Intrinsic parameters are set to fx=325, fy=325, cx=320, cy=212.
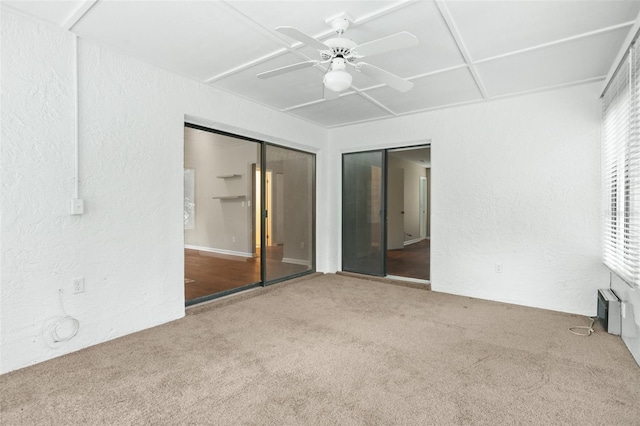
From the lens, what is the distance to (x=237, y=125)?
3.79 meters

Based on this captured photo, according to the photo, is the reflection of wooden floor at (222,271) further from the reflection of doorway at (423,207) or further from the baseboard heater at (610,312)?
the reflection of doorway at (423,207)

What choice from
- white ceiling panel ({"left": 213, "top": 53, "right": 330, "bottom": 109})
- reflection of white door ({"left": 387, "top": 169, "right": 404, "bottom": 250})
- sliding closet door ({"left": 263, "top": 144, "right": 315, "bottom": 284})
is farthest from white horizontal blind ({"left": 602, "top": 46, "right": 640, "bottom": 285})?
reflection of white door ({"left": 387, "top": 169, "right": 404, "bottom": 250})

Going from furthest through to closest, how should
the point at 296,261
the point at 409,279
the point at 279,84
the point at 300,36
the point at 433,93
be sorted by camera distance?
the point at 296,261 < the point at 409,279 < the point at 433,93 < the point at 279,84 < the point at 300,36

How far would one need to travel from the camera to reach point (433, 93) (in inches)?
143

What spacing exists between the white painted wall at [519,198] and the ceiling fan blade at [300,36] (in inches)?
104

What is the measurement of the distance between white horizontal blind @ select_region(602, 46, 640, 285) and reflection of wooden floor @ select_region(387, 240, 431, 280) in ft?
7.74

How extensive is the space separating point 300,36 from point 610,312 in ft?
11.1

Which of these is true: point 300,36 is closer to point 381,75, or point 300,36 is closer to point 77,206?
point 381,75

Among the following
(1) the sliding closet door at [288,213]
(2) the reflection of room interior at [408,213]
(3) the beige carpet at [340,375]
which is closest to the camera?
(3) the beige carpet at [340,375]

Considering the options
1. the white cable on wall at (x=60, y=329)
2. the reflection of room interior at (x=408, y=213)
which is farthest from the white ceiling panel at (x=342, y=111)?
the white cable on wall at (x=60, y=329)

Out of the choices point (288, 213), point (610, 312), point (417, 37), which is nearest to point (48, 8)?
point (417, 37)

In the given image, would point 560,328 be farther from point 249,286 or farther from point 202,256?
point 202,256

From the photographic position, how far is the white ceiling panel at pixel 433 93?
10.5 feet

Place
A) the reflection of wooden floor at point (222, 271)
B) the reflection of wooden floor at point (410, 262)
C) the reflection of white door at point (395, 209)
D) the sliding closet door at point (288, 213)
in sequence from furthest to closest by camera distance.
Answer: the reflection of white door at point (395, 209) → the reflection of wooden floor at point (410, 262) → the sliding closet door at point (288, 213) → the reflection of wooden floor at point (222, 271)
